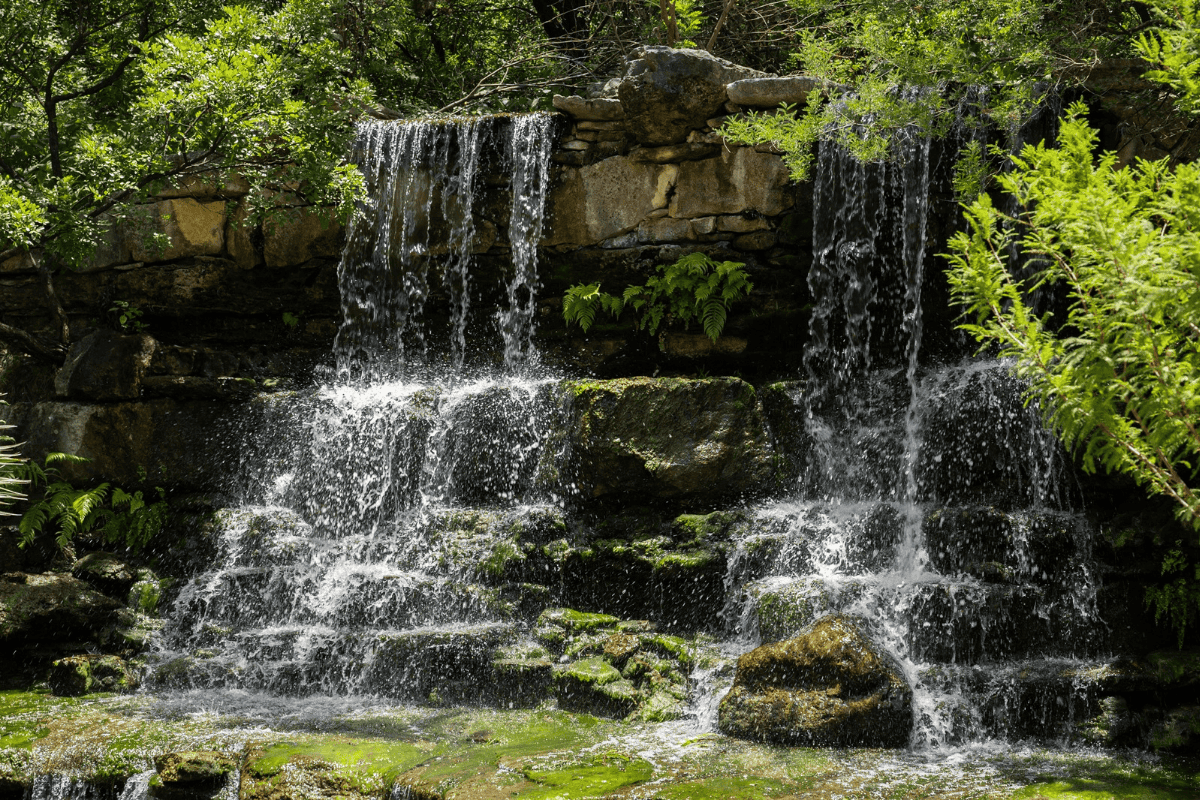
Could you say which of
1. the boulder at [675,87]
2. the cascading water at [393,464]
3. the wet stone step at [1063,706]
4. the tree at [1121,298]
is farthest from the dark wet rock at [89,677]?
the boulder at [675,87]

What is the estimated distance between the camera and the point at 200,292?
11.8 metres

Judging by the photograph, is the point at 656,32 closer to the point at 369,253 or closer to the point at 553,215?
the point at 553,215

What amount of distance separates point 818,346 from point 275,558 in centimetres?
613

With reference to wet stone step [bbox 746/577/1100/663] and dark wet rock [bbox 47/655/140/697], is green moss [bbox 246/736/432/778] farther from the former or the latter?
wet stone step [bbox 746/577/1100/663]

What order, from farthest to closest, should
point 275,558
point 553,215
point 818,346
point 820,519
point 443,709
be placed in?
point 553,215 < point 818,346 < point 275,558 < point 820,519 < point 443,709

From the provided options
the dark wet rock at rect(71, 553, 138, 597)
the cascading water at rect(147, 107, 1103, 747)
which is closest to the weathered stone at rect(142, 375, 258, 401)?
the cascading water at rect(147, 107, 1103, 747)

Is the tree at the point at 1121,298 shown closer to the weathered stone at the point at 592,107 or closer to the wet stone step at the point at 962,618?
the wet stone step at the point at 962,618

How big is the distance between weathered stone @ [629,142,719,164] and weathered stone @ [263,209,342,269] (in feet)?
12.8

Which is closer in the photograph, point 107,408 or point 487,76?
point 107,408

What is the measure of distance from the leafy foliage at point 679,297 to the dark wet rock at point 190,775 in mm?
6359

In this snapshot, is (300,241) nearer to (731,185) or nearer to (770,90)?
(731,185)

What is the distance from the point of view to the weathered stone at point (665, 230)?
10688 mm

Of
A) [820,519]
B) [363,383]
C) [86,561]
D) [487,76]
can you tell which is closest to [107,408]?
[86,561]

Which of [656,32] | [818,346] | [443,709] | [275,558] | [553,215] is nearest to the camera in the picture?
[443,709]
